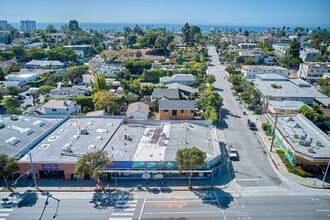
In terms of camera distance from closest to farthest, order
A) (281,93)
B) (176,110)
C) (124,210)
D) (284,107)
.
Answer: (124,210) → (176,110) → (284,107) → (281,93)

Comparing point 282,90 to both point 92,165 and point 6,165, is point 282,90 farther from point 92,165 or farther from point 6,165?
point 6,165

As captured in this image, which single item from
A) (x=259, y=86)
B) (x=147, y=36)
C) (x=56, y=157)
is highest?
(x=147, y=36)

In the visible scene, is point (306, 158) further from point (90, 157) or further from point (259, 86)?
point (259, 86)

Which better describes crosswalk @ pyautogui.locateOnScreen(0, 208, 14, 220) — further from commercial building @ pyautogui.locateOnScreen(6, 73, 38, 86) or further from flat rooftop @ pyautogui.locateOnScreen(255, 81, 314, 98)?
commercial building @ pyautogui.locateOnScreen(6, 73, 38, 86)

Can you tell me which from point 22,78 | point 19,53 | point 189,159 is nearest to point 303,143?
point 189,159

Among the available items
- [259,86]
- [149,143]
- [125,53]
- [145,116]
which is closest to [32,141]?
[149,143]

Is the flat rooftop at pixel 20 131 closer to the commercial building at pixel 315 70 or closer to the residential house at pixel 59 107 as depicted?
the residential house at pixel 59 107

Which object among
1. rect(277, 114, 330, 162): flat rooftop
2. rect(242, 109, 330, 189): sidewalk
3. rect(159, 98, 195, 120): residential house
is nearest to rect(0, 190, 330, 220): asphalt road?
rect(242, 109, 330, 189): sidewalk

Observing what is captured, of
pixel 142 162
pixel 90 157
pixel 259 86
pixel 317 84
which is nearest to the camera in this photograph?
pixel 90 157
